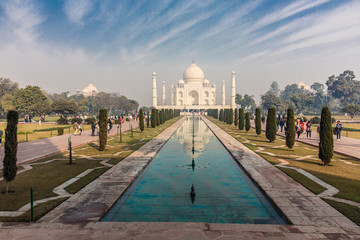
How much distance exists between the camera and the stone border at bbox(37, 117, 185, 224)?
17.2 ft

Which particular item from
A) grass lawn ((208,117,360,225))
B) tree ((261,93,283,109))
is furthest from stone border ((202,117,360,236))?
tree ((261,93,283,109))

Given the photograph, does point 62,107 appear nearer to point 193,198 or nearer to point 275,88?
point 193,198

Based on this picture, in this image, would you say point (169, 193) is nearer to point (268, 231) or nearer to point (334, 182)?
point (268, 231)

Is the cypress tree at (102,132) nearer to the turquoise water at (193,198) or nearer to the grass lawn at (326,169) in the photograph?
the turquoise water at (193,198)

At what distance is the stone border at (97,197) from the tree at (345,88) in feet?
262

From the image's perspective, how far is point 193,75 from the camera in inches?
3893

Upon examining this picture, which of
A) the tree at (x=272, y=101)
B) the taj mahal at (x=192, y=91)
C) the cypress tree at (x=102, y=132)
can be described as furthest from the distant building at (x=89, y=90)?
the cypress tree at (x=102, y=132)

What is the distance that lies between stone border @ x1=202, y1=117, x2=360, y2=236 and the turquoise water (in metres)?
0.27

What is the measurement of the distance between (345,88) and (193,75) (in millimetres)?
49897

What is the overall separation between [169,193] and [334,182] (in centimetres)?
497

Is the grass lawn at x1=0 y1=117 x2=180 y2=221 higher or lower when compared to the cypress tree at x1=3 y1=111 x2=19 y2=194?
lower

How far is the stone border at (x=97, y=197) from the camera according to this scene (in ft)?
17.2

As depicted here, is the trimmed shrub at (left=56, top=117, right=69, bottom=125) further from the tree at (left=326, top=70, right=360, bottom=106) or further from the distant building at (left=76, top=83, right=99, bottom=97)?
the distant building at (left=76, top=83, right=99, bottom=97)

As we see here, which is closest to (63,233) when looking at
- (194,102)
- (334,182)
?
(334,182)
